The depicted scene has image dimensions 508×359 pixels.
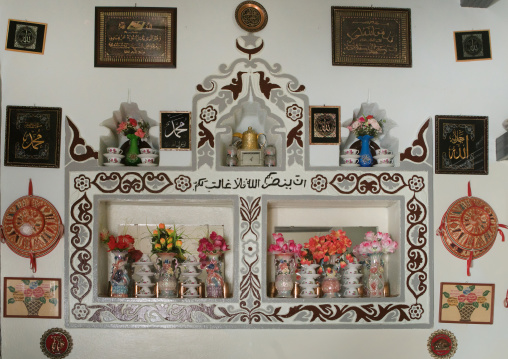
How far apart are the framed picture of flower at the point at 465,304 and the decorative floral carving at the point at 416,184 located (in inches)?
30.8

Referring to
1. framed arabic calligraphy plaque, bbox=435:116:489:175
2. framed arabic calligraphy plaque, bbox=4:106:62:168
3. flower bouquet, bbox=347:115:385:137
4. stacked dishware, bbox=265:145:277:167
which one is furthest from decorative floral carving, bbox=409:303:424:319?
framed arabic calligraphy plaque, bbox=4:106:62:168

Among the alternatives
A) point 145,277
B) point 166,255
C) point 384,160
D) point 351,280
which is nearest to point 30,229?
point 145,277

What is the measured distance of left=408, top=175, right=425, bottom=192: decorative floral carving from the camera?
Result: 5328 mm

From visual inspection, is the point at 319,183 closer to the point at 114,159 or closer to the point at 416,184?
the point at 416,184

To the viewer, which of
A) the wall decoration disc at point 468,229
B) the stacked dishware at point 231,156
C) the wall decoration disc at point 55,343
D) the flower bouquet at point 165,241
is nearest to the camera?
the wall decoration disc at point 55,343

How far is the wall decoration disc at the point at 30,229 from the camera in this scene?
518cm

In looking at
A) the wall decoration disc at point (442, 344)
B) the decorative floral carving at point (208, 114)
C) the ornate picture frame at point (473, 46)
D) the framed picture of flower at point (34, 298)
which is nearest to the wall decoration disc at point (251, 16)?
the decorative floral carving at point (208, 114)

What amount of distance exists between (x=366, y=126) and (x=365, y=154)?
24 cm

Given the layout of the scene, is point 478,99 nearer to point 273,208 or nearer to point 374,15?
point 374,15

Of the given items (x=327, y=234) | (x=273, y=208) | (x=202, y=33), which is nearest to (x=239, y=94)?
(x=202, y=33)

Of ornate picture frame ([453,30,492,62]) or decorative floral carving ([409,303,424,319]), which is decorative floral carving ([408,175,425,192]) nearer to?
decorative floral carving ([409,303,424,319])

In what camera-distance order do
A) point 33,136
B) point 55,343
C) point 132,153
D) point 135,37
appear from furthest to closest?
point 132,153
point 135,37
point 33,136
point 55,343

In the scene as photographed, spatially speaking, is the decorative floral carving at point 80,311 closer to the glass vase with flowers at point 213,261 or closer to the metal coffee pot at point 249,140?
the glass vase with flowers at point 213,261

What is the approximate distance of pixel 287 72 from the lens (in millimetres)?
5375
